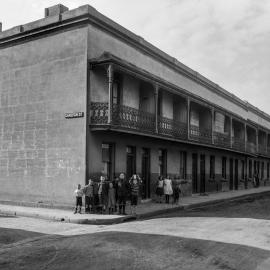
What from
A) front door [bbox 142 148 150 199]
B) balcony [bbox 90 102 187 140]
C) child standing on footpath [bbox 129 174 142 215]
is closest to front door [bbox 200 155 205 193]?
balcony [bbox 90 102 187 140]

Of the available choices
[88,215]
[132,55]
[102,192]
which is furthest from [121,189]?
[132,55]

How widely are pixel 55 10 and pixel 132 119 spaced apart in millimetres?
6420

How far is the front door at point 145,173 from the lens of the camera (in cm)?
2270

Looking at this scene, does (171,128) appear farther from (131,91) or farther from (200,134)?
(200,134)

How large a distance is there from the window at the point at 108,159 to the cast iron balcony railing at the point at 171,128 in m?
3.51

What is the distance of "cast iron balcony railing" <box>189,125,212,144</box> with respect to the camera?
26858 mm

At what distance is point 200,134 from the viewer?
28.1 meters

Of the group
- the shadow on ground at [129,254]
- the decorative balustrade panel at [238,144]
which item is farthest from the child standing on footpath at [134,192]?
the decorative balustrade panel at [238,144]

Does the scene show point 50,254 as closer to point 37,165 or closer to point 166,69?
point 37,165

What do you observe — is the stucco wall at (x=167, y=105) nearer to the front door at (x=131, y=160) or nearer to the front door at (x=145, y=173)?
the front door at (x=145, y=173)

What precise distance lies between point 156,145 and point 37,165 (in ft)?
22.7

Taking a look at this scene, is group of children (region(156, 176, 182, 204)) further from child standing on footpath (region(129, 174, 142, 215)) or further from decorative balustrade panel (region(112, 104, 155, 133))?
child standing on footpath (region(129, 174, 142, 215))

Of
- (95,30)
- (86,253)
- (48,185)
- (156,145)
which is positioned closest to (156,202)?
(156,145)

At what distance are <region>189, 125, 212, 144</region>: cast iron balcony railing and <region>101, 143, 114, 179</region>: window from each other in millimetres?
7826
